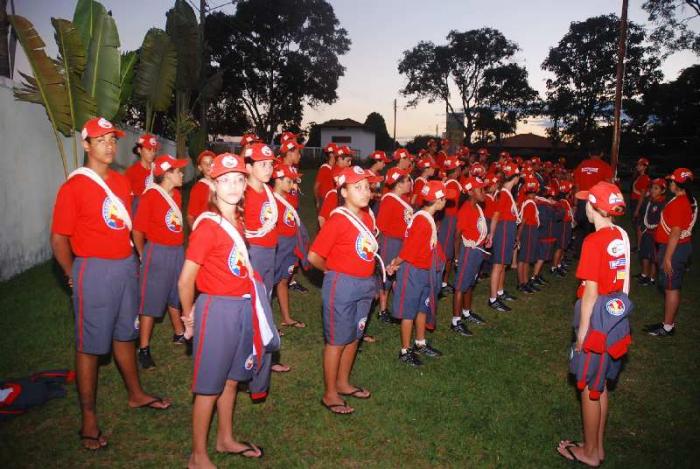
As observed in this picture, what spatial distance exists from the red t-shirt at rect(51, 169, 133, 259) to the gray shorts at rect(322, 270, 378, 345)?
1.92 m

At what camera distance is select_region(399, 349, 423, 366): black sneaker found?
6.02 meters

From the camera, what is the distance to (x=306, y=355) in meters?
6.25

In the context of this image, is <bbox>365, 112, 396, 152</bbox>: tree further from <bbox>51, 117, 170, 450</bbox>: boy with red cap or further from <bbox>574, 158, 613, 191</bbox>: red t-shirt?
<bbox>51, 117, 170, 450</bbox>: boy with red cap

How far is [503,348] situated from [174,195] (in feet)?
16.5

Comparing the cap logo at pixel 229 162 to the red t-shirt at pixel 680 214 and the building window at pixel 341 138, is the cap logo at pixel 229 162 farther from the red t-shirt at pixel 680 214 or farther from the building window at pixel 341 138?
the building window at pixel 341 138

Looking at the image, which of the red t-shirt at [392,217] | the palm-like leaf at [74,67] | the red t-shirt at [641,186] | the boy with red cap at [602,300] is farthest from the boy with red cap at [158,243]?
the red t-shirt at [641,186]

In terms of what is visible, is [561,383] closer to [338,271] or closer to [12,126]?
[338,271]

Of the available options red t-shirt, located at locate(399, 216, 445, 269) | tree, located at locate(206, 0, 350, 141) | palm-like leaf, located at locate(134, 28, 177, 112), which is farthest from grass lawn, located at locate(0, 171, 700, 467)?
tree, located at locate(206, 0, 350, 141)

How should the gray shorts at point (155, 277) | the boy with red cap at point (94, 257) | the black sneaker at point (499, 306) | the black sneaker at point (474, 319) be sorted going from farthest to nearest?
the black sneaker at point (499, 306) < the black sneaker at point (474, 319) < the gray shorts at point (155, 277) < the boy with red cap at point (94, 257)

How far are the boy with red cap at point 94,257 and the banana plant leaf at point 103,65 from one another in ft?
19.0

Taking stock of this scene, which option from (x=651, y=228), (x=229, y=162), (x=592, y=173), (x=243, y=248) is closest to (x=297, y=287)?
(x=243, y=248)

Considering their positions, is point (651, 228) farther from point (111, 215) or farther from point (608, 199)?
point (111, 215)

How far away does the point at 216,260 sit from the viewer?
3.41 meters

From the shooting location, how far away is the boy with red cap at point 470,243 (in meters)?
7.07
